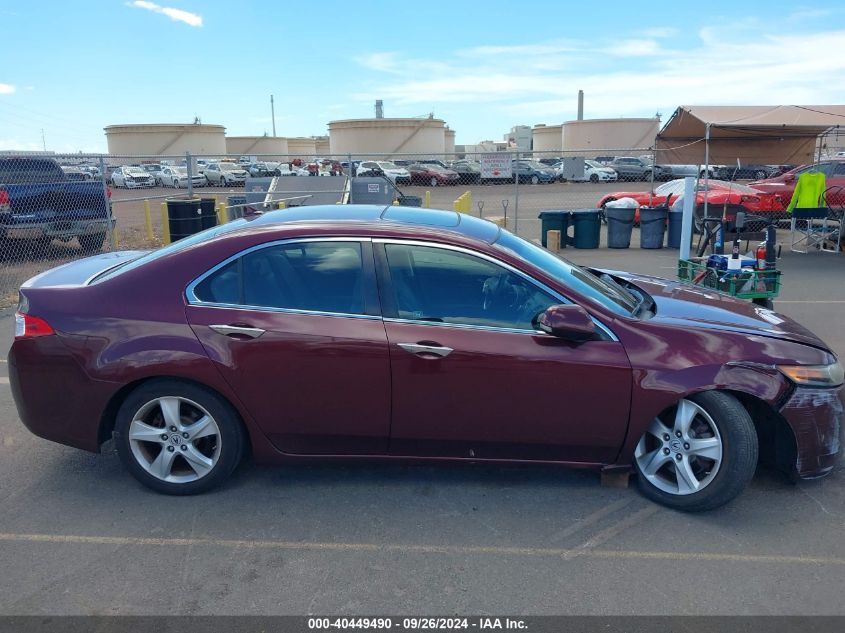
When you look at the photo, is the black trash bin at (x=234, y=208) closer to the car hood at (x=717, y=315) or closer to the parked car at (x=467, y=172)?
the car hood at (x=717, y=315)

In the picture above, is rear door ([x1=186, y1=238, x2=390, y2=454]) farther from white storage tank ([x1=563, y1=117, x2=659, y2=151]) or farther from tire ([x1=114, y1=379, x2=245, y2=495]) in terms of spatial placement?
white storage tank ([x1=563, y1=117, x2=659, y2=151])

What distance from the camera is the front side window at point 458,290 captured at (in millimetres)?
3686

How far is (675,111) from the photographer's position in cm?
1434

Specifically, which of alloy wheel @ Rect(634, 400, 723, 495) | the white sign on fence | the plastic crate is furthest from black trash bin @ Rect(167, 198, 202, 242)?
alloy wheel @ Rect(634, 400, 723, 495)

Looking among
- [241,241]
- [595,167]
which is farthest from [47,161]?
[595,167]

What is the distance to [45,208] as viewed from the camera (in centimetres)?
1184

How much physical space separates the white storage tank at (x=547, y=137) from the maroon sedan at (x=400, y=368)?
243ft

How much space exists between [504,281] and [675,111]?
12.3 m

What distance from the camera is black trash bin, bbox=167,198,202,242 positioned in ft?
41.6

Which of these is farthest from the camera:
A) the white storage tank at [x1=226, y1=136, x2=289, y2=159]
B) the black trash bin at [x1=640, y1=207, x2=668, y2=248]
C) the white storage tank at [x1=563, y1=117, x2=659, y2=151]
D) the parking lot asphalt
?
the white storage tank at [x1=226, y1=136, x2=289, y2=159]

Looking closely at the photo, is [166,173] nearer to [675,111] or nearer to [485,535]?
[675,111]

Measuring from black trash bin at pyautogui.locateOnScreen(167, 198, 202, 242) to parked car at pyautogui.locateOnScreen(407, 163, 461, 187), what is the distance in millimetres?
26792

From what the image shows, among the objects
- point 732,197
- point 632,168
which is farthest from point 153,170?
point 732,197

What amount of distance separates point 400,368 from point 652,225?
11.9m
